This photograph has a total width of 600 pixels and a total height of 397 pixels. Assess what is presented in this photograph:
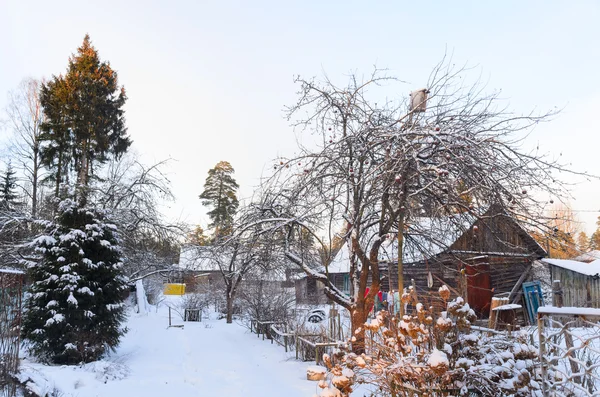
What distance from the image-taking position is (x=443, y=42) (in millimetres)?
5559

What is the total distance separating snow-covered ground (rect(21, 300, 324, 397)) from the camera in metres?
7.45

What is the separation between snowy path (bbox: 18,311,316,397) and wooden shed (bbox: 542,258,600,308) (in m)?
11.3

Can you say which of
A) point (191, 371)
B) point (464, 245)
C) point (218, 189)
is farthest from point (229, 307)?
point (218, 189)

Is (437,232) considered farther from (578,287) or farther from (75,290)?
(578,287)

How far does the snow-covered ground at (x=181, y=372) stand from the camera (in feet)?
24.5

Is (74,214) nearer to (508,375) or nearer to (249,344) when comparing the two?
(249,344)

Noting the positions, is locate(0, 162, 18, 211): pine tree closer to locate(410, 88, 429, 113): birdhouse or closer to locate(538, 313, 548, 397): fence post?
locate(410, 88, 429, 113): birdhouse

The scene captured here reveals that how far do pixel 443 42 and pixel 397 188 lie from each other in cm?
198

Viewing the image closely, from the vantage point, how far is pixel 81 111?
760 inches

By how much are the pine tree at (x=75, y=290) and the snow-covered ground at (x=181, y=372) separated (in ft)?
1.79

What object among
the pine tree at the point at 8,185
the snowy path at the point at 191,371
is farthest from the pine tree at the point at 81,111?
the pine tree at the point at 8,185

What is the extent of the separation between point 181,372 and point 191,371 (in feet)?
0.88

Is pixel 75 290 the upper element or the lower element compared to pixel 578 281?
upper

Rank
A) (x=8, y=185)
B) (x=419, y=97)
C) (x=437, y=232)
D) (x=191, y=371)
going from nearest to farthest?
(x=419, y=97) < (x=437, y=232) < (x=191, y=371) < (x=8, y=185)
